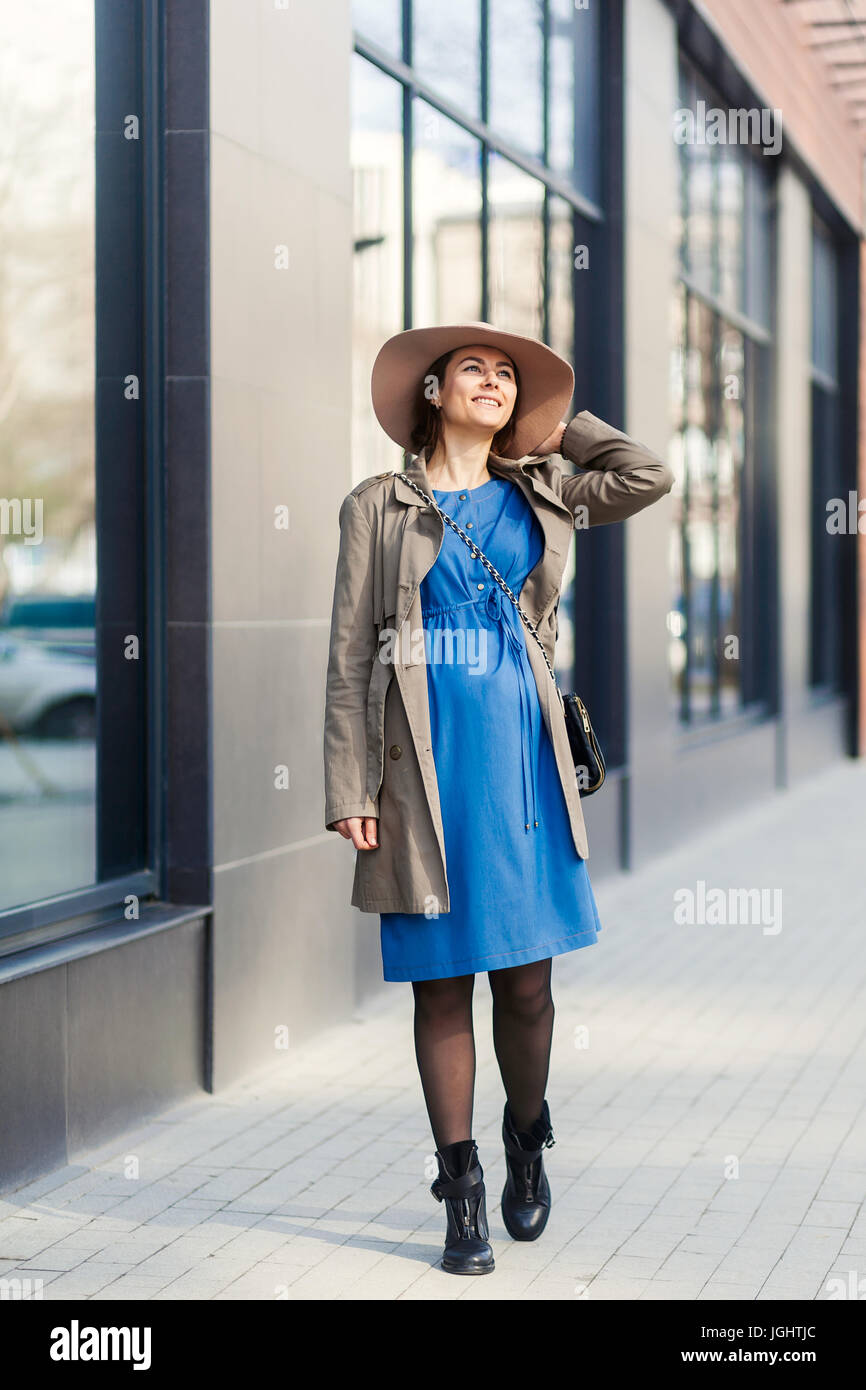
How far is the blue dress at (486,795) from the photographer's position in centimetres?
376

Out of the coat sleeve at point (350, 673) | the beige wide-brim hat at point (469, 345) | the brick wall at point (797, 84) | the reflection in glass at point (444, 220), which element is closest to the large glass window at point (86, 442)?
the beige wide-brim hat at point (469, 345)

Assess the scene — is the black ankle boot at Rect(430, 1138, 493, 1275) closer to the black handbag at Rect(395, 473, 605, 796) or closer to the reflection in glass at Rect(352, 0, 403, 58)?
the black handbag at Rect(395, 473, 605, 796)

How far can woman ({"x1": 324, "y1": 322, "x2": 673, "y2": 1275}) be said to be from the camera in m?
3.77

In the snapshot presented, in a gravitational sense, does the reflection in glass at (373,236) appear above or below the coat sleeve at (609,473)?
above

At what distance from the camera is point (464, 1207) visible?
3.78m

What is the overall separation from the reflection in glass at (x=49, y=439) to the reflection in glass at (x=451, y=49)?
8.21 feet

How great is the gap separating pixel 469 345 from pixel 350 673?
802 mm

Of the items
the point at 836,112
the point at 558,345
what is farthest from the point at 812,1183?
the point at 836,112

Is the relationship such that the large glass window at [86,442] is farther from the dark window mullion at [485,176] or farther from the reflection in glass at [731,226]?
the reflection in glass at [731,226]

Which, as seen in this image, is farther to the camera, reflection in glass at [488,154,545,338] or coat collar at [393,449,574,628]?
reflection in glass at [488,154,545,338]

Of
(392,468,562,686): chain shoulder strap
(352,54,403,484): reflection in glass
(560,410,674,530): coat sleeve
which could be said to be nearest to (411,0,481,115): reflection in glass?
(352,54,403,484): reflection in glass

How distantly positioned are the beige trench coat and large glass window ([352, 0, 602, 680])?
3.07 m
